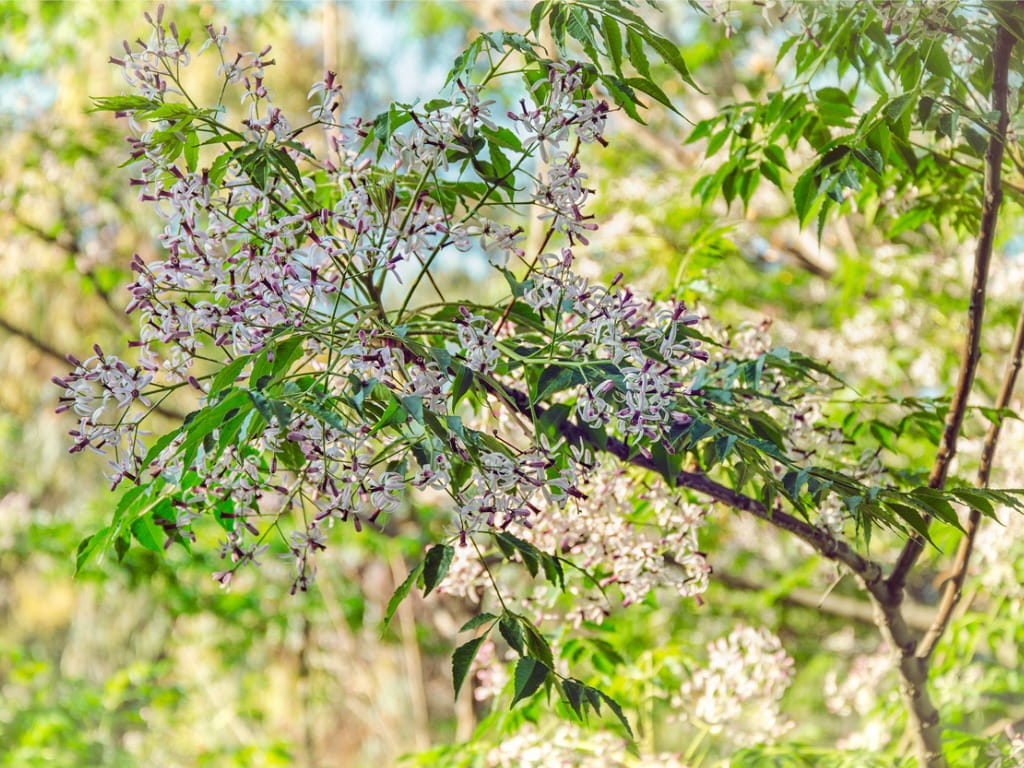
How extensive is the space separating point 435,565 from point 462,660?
0.34ft

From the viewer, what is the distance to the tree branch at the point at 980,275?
51.6 inches

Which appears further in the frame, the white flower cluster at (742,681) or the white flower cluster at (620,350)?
the white flower cluster at (742,681)

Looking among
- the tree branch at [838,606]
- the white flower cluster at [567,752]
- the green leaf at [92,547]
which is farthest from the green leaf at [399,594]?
the tree branch at [838,606]

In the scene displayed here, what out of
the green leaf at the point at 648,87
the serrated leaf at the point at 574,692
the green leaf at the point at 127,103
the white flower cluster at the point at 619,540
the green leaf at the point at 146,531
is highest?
the green leaf at the point at 127,103

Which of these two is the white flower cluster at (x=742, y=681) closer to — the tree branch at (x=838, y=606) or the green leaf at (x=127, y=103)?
the tree branch at (x=838, y=606)

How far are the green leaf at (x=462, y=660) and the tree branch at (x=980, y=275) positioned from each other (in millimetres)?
557

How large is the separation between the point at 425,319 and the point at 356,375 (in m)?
0.24

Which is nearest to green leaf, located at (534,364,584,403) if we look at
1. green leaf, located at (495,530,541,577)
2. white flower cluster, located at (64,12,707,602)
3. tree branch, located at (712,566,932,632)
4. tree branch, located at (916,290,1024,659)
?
white flower cluster, located at (64,12,707,602)

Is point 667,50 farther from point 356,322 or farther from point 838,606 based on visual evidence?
point 838,606

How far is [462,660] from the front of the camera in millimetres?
1074

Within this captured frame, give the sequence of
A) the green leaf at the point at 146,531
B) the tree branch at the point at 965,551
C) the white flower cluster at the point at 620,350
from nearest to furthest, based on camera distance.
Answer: the white flower cluster at the point at 620,350
the green leaf at the point at 146,531
the tree branch at the point at 965,551

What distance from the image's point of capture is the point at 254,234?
1082mm

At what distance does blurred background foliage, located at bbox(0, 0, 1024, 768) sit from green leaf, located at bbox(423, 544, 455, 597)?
73 cm

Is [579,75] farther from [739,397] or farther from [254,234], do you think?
[739,397]
